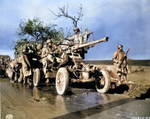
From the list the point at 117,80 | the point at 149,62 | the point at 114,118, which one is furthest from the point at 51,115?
the point at 149,62

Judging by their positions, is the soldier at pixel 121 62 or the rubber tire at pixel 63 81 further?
the soldier at pixel 121 62

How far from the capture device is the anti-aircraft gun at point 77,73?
635 cm

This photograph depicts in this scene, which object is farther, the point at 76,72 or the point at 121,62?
the point at 121,62

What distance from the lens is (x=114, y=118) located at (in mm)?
3518

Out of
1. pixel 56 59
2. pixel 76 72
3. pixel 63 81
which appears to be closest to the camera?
pixel 63 81

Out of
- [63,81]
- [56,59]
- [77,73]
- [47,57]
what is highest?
[47,57]

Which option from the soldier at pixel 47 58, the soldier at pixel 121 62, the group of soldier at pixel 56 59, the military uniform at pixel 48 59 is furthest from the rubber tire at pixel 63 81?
the soldier at pixel 121 62

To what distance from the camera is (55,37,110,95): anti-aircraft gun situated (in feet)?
20.8

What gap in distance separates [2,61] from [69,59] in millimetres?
9753

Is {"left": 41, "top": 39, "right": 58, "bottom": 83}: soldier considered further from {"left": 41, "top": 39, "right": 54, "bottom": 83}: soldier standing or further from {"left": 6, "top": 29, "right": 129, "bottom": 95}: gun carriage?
{"left": 6, "top": 29, "right": 129, "bottom": 95}: gun carriage

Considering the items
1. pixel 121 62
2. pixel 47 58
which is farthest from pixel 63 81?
pixel 121 62

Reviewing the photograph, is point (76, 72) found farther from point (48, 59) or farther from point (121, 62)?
point (121, 62)

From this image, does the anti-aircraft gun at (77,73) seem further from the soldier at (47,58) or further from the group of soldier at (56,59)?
the soldier at (47,58)

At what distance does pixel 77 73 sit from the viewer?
24.9 ft
